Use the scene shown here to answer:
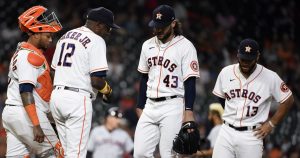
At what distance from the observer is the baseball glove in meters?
7.19

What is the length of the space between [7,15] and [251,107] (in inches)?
322

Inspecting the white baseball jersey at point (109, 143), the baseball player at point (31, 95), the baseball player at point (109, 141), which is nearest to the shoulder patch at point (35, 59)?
the baseball player at point (31, 95)

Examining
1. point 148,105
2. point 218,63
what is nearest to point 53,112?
point 148,105

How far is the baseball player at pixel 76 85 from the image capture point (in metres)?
7.02

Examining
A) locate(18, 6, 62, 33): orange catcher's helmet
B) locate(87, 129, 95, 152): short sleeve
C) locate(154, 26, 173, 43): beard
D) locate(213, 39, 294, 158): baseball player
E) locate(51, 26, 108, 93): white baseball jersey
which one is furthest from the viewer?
locate(87, 129, 95, 152): short sleeve

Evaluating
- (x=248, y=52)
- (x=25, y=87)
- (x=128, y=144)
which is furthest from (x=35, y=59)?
(x=128, y=144)

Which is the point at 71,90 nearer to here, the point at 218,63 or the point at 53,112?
the point at 53,112

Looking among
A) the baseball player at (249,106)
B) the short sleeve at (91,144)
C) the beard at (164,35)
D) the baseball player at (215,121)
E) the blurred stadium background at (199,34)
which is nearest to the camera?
the beard at (164,35)

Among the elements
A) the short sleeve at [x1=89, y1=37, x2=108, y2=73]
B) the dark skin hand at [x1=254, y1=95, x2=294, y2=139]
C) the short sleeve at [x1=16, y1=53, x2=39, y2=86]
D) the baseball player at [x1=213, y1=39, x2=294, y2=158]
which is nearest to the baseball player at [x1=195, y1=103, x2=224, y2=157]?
the baseball player at [x1=213, y1=39, x2=294, y2=158]

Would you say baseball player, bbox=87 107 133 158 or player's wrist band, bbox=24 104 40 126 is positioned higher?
player's wrist band, bbox=24 104 40 126

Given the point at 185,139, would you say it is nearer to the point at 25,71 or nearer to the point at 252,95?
the point at 252,95

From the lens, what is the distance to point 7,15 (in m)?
14.8

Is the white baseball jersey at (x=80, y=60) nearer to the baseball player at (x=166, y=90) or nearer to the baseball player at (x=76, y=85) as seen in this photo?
the baseball player at (x=76, y=85)

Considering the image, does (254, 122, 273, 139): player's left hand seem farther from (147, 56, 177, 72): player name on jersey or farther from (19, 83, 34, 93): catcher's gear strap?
(19, 83, 34, 93): catcher's gear strap
